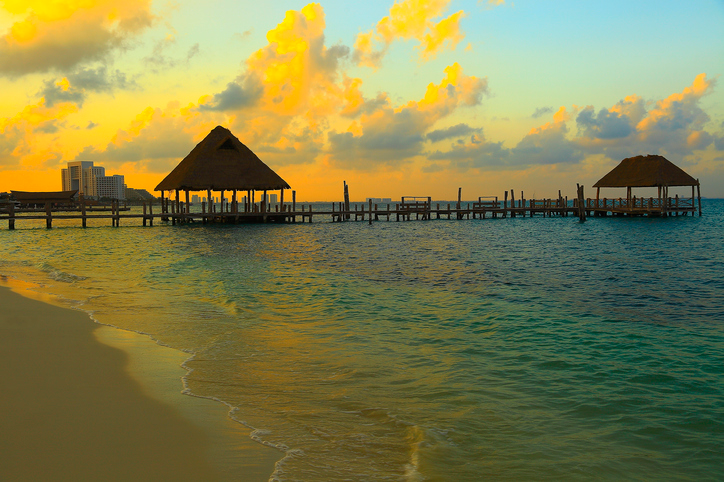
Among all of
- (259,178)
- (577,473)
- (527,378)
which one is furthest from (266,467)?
(259,178)

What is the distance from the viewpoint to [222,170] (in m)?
41.9

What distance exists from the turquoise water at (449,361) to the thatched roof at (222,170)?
80.9 feet

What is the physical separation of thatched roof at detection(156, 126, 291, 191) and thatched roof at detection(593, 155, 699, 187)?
32.3 meters

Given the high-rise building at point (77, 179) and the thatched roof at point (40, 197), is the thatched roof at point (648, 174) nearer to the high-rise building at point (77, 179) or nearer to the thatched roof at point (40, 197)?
the thatched roof at point (40, 197)

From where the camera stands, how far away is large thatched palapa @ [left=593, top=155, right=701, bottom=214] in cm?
4759

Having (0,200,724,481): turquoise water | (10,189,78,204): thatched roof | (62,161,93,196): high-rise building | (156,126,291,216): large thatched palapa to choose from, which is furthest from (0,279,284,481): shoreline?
(62,161,93,196): high-rise building

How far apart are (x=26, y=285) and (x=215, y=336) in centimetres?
773

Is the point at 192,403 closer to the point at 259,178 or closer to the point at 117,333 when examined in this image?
the point at 117,333

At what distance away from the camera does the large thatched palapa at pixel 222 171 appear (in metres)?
40.8

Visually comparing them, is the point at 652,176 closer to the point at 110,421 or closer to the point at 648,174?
the point at 648,174

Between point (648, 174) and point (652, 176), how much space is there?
0.65 meters

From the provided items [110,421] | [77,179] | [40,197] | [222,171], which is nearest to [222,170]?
[222,171]

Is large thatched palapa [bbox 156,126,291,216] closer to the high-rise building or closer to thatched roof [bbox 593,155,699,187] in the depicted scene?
thatched roof [bbox 593,155,699,187]

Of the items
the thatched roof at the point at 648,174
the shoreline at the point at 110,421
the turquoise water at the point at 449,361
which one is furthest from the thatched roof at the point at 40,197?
the shoreline at the point at 110,421
